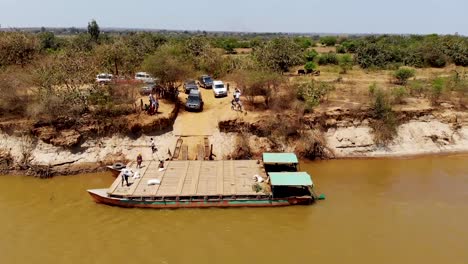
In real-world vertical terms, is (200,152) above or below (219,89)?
below

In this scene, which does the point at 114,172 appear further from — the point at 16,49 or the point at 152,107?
the point at 16,49

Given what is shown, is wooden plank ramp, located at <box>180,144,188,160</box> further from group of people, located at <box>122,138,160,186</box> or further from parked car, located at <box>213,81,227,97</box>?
parked car, located at <box>213,81,227,97</box>

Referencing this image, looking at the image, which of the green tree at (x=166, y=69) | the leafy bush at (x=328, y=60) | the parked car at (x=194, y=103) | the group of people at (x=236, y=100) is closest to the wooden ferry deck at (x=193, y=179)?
the parked car at (x=194, y=103)

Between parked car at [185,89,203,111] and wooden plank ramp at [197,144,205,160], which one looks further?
parked car at [185,89,203,111]

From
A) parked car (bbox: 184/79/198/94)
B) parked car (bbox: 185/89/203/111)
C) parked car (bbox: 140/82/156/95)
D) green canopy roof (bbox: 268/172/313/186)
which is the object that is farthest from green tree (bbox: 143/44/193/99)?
green canopy roof (bbox: 268/172/313/186)

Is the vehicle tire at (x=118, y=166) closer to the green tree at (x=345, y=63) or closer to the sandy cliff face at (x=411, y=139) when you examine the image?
the sandy cliff face at (x=411, y=139)

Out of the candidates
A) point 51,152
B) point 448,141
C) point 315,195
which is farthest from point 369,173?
point 51,152

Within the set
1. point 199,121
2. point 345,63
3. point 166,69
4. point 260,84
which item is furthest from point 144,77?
point 345,63
